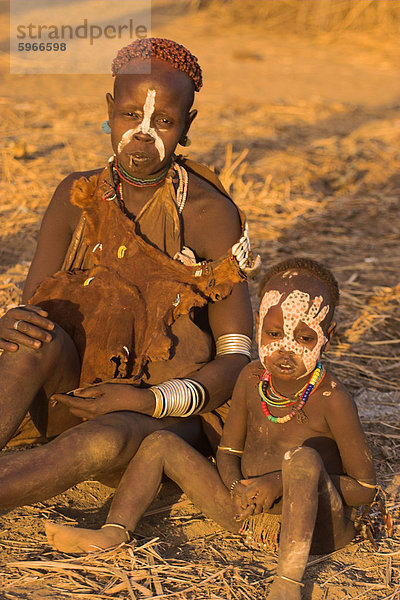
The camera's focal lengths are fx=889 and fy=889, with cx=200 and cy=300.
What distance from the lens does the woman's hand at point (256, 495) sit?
9.87 ft

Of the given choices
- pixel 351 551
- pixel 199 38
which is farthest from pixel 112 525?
pixel 199 38

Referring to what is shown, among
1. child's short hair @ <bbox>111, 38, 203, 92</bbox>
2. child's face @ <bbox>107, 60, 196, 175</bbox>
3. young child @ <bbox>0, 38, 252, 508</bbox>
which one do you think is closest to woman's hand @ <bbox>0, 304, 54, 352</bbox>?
young child @ <bbox>0, 38, 252, 508</bbox>

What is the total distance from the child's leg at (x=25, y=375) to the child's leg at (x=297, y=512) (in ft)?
3.02

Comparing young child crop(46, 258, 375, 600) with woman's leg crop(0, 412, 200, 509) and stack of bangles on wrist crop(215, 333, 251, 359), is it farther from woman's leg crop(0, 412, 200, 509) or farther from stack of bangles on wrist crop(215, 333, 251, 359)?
stack of bangles on wrist crop(215, 333, 251, 359)

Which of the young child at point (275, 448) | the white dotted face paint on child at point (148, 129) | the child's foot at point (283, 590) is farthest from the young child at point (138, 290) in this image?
the child's foot at point (283, 590)

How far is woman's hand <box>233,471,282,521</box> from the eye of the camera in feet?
9.87

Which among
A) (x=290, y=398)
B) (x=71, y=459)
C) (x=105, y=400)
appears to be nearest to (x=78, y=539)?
(x=71, y=459)

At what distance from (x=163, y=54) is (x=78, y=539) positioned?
6.19 ft

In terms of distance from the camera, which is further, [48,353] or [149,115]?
[149,115]

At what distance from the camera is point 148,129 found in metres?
3.52

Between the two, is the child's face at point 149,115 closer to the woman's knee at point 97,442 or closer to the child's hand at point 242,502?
the woman's knee at point 97,442

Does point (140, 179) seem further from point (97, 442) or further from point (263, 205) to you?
point (263, 205)

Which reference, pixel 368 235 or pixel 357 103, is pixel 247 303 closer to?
pixel 368 235

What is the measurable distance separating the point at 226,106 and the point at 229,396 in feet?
24.2
